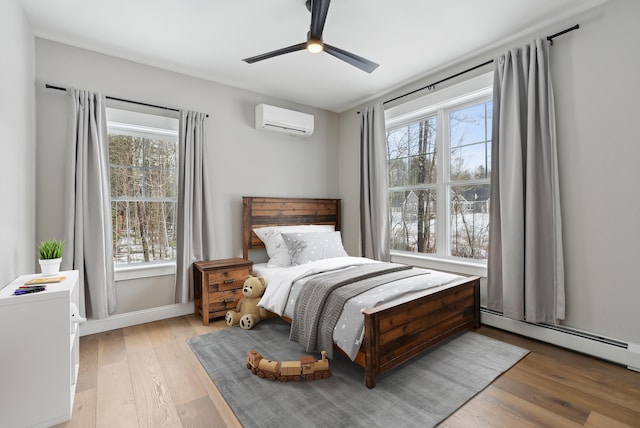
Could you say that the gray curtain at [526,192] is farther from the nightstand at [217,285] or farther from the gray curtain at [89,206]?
the gray curtain at [89,206]

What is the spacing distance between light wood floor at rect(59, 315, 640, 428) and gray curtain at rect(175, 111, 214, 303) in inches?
33.0

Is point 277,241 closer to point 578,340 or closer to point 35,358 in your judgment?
point 35,358

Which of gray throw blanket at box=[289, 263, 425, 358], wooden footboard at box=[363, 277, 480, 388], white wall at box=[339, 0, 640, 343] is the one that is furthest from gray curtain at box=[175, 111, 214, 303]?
white wall at box=[339, 0, 640, 343]

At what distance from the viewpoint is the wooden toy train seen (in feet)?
6.73

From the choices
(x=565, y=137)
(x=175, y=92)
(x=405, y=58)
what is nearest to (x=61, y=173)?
(x=175, y=92)

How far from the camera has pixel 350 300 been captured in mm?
2191

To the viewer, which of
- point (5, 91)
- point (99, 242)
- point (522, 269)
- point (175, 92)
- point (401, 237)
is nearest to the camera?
point (5, 91)

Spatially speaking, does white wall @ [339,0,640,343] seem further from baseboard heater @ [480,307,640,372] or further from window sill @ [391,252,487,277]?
window sill @ [391,252,487,277]

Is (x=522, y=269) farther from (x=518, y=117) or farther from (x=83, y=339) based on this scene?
(x=83, y=339)

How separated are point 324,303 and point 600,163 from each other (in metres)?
2.35

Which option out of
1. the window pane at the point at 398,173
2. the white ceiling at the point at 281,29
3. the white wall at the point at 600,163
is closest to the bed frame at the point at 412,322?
the white wall at the point at 600,163

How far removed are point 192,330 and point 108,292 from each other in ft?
2.84

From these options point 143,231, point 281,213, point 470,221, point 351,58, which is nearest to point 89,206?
point 143,231

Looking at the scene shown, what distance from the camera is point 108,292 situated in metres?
2.91
